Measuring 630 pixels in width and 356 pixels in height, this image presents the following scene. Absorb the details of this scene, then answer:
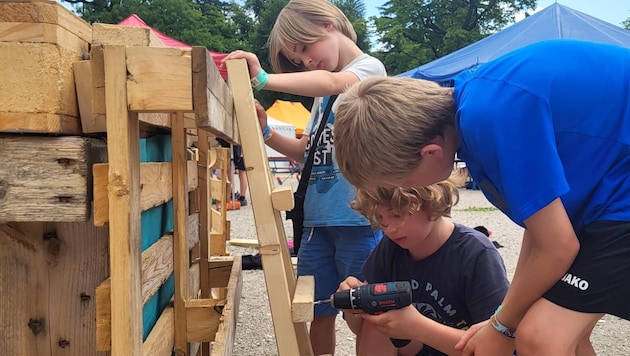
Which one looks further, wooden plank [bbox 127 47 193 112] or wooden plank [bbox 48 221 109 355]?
wooden plank [bbox 48 221 109 355]

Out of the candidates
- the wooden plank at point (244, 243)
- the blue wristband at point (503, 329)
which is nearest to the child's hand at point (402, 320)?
the blue wristband at point (503, 329)

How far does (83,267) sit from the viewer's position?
1.61 m

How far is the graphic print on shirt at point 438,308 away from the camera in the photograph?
2100 mm

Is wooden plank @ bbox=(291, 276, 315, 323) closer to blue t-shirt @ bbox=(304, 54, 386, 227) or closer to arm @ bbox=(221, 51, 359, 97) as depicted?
arm @ bbox=(221, 51, 359, 97)

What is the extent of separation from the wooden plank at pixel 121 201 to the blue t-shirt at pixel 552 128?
80 cm

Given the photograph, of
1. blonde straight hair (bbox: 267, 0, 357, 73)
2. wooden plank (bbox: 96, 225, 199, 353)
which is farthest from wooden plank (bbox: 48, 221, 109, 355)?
blonde straight hair (bbox: 267, 0, 357, 73)

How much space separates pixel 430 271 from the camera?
213cm

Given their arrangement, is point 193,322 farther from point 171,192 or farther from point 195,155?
point 195,155

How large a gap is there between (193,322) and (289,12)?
1.32 m

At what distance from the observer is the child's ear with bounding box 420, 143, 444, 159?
1554mm

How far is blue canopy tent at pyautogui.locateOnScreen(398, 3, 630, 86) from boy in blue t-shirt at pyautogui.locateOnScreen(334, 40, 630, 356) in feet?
30.8

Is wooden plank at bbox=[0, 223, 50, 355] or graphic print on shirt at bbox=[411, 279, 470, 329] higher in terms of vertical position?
wooden plank at bbox=[0, 223, 50, 355]

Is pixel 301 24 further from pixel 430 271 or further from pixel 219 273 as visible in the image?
pixel 219 273

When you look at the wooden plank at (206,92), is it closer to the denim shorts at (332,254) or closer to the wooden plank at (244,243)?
the denim shorts at (332,254)
